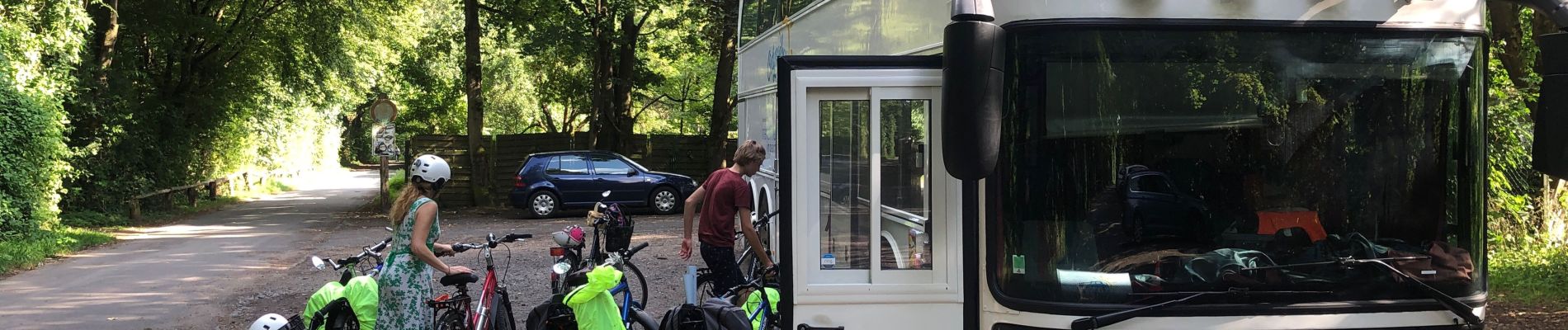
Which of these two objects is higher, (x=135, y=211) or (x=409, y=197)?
(x=409, y=197)

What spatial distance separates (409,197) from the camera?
5.48m

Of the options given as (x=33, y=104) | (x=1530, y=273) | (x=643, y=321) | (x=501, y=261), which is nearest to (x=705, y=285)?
(x=643, y=321)

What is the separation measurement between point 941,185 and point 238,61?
2436cm

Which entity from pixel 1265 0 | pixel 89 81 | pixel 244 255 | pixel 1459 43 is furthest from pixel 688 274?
pixel 89 81

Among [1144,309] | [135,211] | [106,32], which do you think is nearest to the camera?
[1144,309]

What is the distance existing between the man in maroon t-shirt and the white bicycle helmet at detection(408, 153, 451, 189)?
1.62m

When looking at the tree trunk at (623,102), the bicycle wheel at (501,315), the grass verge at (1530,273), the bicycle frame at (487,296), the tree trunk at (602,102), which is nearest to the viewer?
the bicycle frame at (487,296)

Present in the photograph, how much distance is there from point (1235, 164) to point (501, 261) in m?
10.9

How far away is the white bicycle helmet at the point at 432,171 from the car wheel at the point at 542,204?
15321 millimetres

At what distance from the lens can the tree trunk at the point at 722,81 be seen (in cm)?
2150

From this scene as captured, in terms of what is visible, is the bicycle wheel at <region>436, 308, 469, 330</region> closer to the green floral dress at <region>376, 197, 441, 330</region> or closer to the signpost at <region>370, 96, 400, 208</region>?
the green floral dress at <region>376, 197, 441, 330</region>

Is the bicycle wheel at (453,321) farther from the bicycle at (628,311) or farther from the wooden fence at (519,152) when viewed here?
the wooden fence at (519,152)

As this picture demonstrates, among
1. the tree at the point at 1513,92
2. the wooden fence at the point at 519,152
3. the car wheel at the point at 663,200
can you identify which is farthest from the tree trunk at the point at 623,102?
the tree at the point at 1513,92

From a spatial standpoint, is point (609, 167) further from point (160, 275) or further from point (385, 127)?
point (160, 275)
